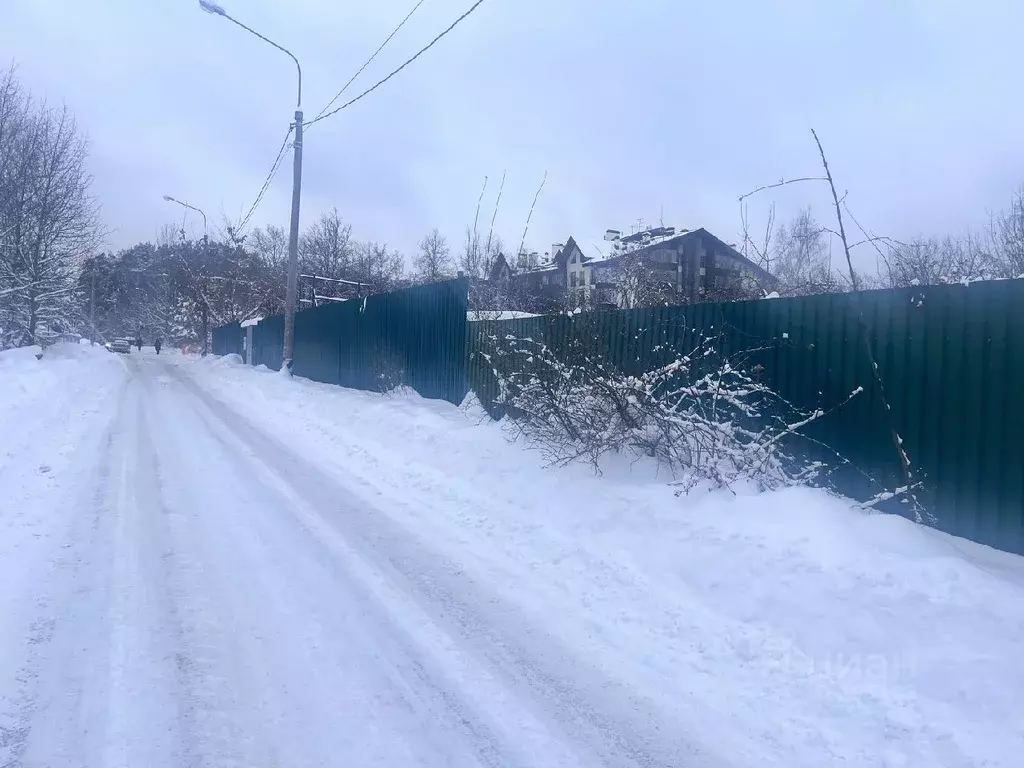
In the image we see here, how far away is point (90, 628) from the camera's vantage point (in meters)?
4.36

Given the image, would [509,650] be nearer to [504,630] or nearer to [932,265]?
[504,630]

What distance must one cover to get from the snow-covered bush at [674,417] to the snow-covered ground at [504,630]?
384 millimetres

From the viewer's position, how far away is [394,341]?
16.2m

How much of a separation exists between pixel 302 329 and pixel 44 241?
835 centimetres

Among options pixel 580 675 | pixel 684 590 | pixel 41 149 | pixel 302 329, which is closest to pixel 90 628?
pixel 580 675

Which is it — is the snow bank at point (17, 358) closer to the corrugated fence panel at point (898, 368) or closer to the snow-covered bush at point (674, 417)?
the snow-covered bush at point (674, 417)

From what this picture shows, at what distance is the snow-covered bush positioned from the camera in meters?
6.59

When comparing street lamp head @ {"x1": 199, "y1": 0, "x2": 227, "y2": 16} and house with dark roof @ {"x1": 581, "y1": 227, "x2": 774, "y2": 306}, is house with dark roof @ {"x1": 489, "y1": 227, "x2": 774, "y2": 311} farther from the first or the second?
street lamp head @ {"x1": 199, "y1": 0, "x2": 227, "y2": 16}

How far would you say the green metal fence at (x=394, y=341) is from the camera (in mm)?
13375

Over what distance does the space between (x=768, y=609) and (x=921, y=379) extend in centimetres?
242

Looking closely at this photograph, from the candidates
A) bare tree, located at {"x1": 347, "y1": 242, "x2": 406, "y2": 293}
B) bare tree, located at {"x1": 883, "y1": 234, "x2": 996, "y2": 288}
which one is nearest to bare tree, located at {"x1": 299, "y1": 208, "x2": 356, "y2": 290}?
bare tree, located at {"x1": 347, "y1": 242, "x2": 406, "y2": 293}

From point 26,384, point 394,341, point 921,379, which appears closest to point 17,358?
point 26,384

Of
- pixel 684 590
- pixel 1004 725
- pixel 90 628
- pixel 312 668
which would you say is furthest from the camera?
pixel 684 590

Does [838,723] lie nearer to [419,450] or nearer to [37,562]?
[37,562]
